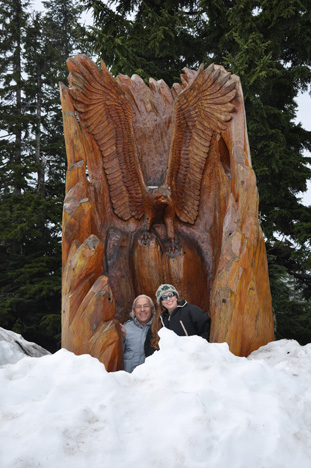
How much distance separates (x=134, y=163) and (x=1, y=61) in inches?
422

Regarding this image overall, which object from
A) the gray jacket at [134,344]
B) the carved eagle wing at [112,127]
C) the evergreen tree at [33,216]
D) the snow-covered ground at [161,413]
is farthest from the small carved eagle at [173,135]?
the evergreen tree at [33,216]

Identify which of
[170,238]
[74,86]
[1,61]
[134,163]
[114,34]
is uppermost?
[1,61]

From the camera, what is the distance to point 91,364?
2.25 meters

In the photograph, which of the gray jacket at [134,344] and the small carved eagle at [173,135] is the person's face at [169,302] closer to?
the gray jacket at [134,344]

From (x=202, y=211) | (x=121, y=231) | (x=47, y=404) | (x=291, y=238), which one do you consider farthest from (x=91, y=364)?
(x=291, y=238)

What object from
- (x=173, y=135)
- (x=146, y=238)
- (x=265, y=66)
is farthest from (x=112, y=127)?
(x=265, y=66)

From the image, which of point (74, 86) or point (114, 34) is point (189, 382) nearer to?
point (74, 86)

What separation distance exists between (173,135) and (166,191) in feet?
1.87

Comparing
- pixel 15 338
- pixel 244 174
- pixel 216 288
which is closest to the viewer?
pixel 216 288

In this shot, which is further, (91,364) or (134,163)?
(134,163)

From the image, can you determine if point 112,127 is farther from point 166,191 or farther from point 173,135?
point 166,191

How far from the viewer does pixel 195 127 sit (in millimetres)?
4312

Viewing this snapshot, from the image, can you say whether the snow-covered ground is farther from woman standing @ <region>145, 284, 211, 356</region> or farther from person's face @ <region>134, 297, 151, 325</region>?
person's face @ <region>134, 297, 151, 325</region>

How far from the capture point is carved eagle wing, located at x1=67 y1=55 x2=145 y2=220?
4117 mm
